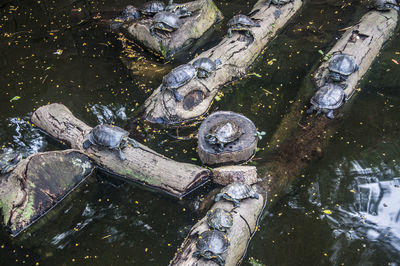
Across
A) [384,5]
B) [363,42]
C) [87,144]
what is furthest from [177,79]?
[384,5]

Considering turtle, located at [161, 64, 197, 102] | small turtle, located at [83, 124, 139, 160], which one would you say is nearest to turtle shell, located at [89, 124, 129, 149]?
small turtle, located at [83, 124, 139, 160]

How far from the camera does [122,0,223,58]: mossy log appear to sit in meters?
6.84

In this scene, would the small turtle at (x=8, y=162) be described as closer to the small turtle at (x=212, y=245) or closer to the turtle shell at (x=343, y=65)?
the small turtle at (x=212, y=245)

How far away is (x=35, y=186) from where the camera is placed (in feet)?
14.3

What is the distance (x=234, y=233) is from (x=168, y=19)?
4397mm

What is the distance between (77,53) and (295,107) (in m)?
4.35

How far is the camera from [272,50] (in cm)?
685

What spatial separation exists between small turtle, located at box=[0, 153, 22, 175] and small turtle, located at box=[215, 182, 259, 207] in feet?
8.88

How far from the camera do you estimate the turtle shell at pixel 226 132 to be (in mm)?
4516

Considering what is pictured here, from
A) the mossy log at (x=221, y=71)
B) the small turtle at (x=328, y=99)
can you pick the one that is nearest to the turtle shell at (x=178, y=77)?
the mossy log at (x=221, y=71)

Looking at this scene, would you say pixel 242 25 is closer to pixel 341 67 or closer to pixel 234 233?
pixel 341 67

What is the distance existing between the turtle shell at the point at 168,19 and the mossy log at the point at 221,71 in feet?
3.12

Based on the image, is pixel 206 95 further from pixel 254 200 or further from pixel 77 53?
pixel 77 53

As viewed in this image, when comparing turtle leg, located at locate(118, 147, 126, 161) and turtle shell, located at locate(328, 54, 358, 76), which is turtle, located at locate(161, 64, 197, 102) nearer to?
turtle leg, located at locate(118, 147, 126, 161)
